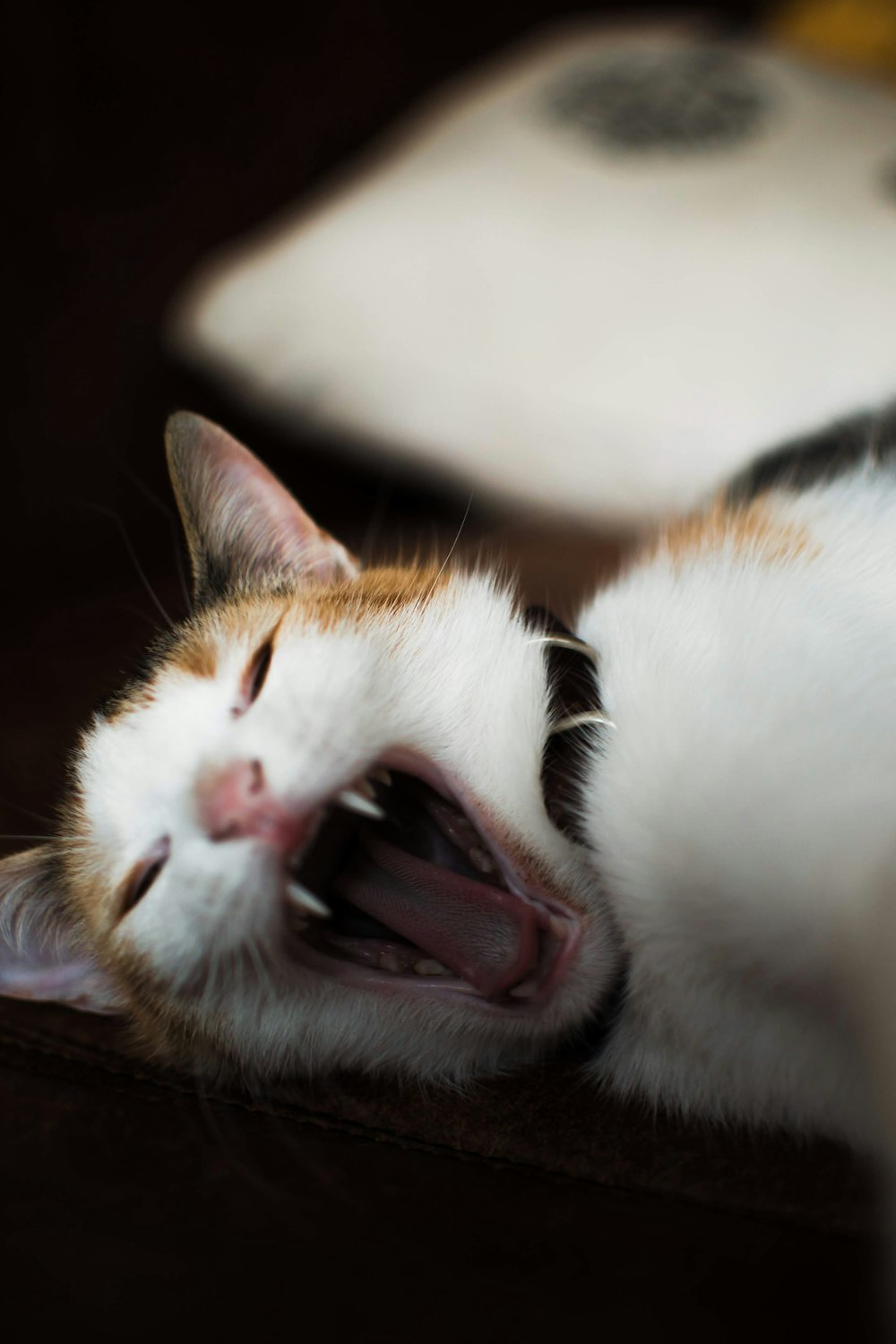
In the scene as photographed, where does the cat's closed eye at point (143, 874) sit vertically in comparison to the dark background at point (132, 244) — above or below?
below

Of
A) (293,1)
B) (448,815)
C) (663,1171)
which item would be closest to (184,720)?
(448,815)

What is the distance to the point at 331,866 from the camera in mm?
706

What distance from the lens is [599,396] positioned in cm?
109

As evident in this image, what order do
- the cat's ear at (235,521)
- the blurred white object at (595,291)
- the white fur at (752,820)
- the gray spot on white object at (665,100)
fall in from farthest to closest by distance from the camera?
1. the gray spot on white object at (665,100)
2. the blurred white object at (595,291)
3. the cat's ear at (235,521)
4. the white fur at (752,820)

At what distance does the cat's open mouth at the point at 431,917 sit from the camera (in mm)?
659

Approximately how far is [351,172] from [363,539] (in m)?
0.64

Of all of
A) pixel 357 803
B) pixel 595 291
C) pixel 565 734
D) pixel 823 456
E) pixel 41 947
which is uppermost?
pixel 595 291

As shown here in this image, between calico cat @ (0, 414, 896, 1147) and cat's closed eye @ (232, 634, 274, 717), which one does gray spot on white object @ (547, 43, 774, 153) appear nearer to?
calico cat @ (0, 414, 896, 1147)

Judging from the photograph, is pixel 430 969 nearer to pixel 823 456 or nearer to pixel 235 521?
pixel 235 521

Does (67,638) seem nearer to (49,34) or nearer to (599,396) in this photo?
(599,396)

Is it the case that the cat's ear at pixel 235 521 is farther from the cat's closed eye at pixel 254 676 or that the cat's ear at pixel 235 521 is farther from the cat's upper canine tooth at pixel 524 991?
the cat's upper canine tooth at pixel 524 991

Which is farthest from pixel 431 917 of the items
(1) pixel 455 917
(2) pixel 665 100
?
(2) pixel 665 100

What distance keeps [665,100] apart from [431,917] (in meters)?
1.20

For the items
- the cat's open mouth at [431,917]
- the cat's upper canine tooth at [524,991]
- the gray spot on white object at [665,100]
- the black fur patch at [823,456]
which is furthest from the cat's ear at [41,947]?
the gray spot on white object at [665,100]
